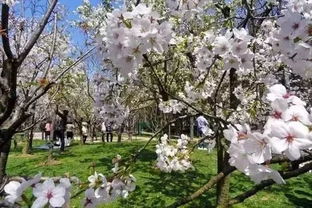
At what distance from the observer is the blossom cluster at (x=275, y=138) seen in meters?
1.36

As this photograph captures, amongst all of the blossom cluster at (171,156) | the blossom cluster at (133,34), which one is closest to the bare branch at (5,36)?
the blossom cluster at (133,34)

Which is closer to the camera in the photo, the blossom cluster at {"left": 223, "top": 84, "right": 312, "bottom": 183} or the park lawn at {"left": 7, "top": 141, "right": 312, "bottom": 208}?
the blossom cluster at {"left": 223, "top": 84, "right": 312, "bottom": 183}

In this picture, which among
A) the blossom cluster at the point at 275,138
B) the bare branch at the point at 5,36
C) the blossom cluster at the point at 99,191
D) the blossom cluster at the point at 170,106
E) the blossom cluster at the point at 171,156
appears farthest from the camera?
the blossom cluster at the point at 170,106

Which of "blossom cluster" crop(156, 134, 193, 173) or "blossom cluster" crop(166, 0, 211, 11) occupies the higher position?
"blossom cluster" crop(166, 0, 211, 11)

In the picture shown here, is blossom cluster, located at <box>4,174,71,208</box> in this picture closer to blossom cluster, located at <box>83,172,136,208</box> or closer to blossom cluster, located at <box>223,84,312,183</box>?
blossom cluster, located at <box>83,172,136,208</box>

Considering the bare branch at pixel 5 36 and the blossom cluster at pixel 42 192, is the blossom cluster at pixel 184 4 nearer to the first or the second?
the bare branch at pixel 5 36

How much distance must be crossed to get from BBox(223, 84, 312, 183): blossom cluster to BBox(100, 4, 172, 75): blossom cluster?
687 millimetres

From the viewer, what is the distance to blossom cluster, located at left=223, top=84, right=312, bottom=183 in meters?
1.36

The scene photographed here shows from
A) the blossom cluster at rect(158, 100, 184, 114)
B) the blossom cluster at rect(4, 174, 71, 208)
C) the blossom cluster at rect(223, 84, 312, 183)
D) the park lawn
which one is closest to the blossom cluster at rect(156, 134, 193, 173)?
the blossom cluster at rect(158, 100, 184, 114)

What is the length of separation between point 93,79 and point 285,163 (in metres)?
2.08

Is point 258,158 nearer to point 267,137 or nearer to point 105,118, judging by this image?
point 267,137

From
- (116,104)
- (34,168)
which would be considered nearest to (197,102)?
(116,104)

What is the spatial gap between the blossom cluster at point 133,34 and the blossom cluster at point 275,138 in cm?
69

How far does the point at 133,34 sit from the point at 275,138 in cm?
88
